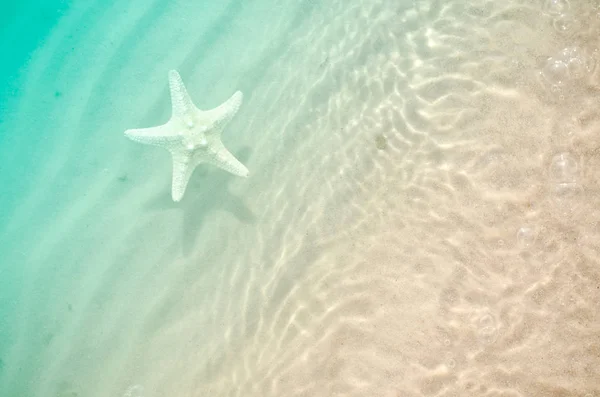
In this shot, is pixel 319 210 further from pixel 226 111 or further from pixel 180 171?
pixel 180 171

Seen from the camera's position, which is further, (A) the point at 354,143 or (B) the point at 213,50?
(B) the point at 213,50

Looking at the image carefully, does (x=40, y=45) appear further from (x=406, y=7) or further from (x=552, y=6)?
(x=552, y=6)

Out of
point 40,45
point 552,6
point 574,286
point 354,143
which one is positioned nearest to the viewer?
point 574,286

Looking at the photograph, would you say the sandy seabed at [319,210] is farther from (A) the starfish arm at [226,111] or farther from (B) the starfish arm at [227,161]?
(A) the starfish arm at [226,111]

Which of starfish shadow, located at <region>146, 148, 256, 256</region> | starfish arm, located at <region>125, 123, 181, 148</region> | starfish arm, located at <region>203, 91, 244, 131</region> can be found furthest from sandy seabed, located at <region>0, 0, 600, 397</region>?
starfish arm, located at <region>125, 123, 181, 148</region>

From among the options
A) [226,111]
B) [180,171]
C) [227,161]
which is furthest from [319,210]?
[180,171]

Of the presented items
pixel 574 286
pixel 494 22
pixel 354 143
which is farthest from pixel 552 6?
pixel 574 286

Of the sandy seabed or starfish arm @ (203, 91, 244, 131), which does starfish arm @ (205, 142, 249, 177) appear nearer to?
starfish arm @ (203, 91, 244, 131)
